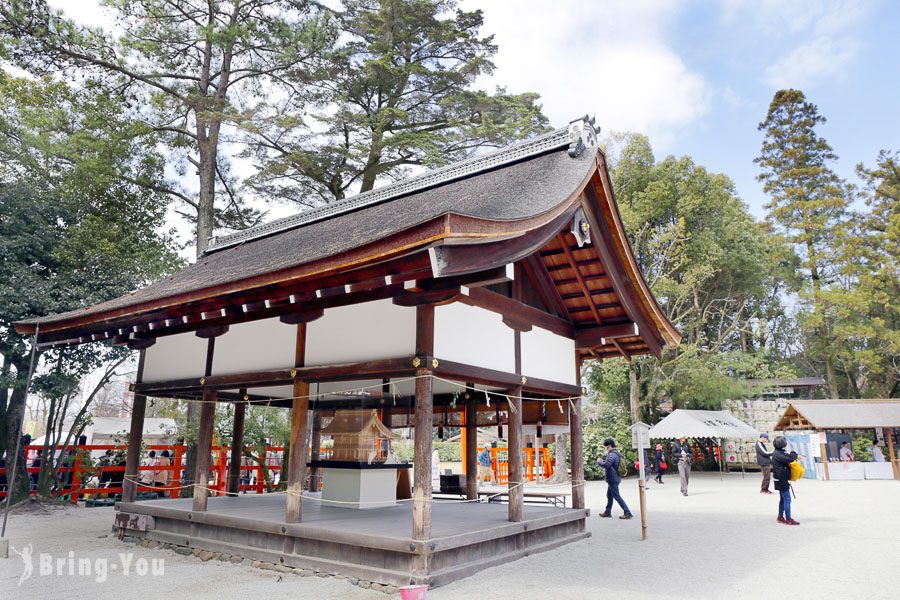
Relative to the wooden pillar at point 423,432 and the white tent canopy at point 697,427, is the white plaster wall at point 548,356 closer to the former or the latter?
the wooden pillar at point 423,432

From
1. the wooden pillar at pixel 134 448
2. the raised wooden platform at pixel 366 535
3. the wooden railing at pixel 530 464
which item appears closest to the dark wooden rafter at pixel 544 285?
the raised wooden platform at pixel 366 535

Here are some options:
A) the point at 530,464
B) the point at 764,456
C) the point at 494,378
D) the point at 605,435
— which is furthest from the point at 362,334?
the point at 605,435

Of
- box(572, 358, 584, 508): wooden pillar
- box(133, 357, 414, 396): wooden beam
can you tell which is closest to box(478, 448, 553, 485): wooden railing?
box(572, 358, 584, 508): wooden pillar

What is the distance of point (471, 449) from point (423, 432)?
514 cm

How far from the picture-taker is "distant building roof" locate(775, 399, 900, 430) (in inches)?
762

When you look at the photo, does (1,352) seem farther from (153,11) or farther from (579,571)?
(579,571)

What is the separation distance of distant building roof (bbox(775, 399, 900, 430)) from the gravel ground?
9750mm

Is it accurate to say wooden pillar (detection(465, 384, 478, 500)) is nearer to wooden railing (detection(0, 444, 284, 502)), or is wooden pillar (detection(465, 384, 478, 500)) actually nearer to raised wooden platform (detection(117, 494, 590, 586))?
raised wooden platform (detection(117, 494, 590, 586))

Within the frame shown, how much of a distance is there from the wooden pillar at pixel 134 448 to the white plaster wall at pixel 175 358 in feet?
0.90

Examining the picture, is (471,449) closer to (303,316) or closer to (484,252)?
(303,316)

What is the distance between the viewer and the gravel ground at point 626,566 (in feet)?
17.6

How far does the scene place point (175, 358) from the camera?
863 centimetres

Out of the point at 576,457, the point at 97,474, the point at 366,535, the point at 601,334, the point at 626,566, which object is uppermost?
the point at 601,334

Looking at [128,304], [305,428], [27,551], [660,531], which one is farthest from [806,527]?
[27,551]
